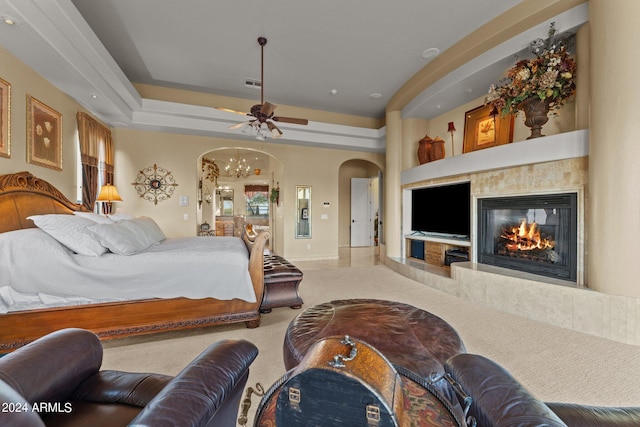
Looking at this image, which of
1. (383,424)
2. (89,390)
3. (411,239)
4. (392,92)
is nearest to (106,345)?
(89,390)

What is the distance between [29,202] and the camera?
281 centimetres

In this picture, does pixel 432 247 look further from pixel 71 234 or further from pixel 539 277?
pixel 71 234

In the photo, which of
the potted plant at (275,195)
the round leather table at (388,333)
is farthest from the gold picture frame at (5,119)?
the potted plant at (275,195)

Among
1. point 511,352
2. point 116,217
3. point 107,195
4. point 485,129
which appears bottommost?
point 511,352

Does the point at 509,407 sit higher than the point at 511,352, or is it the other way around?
the point at 509,407

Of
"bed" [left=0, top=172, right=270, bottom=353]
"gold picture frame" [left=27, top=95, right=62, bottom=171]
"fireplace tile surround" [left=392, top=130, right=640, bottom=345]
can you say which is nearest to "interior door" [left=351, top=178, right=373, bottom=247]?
"fireplace tile surround" [left=392, top=130, right=640, bottom=345]

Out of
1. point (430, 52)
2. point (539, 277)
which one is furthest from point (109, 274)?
point (430, 52)

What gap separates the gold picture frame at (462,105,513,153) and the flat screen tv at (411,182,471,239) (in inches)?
31.3

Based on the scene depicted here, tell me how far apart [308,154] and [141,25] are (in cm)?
384

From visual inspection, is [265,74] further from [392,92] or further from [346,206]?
[346,206]

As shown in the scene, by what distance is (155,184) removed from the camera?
209 inches

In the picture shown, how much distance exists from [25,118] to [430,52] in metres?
5.20

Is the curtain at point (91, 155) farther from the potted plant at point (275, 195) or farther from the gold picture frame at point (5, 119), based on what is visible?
the potted plant at point (275, 195)

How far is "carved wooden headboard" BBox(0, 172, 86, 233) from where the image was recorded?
2.51 metres
